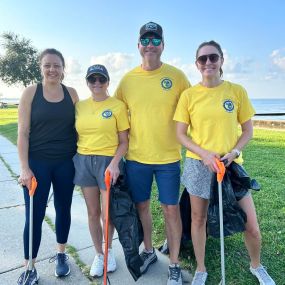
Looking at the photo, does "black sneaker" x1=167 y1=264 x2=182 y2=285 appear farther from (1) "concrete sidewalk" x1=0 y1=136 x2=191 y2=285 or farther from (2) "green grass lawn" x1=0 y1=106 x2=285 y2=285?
(2) "green grass lawn" x1=0 y1=106 x2=285 y2=285

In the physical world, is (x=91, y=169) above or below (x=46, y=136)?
below

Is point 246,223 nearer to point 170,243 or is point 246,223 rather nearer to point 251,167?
point 170,243

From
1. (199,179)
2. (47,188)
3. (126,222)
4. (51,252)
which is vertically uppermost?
(199,179)

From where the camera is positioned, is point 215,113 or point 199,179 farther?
point 199,179

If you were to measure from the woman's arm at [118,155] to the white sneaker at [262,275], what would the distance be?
1483 mm

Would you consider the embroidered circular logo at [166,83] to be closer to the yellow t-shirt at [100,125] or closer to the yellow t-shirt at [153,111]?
the yellow t-shirt at [153,111]

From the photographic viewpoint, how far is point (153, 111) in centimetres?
286

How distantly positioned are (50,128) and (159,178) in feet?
3.45

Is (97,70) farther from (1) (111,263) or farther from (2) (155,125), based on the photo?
(1) (111,263)

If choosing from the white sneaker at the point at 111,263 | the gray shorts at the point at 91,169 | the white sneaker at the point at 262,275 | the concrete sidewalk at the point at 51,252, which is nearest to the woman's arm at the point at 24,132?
the gray shorts at the point at 91,169

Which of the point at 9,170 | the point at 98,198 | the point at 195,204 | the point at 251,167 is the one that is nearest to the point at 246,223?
the point at 195,204

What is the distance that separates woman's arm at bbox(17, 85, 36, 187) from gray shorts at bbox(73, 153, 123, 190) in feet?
1.33

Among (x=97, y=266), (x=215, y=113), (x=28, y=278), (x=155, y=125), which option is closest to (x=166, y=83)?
(x=155, y=125)

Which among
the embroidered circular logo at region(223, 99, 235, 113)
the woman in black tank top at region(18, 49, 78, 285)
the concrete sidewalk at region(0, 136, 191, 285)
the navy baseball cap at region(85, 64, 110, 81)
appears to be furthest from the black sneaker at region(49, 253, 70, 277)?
the embroidered circular logo at region(223, 99, 235, 113)
